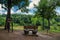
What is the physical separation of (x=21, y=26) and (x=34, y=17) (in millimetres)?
2718

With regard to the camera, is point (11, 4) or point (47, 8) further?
point (47, 8)

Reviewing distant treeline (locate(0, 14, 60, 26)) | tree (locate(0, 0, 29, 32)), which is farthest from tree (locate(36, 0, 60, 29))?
distant treeline (locate(0, 14, 60, 26))

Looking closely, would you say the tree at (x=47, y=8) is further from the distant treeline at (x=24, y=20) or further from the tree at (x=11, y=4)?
the distant treeline at (x=24, y=20)

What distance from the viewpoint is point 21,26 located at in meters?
21.7

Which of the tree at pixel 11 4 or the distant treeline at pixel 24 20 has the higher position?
the tree at pixel 11 4

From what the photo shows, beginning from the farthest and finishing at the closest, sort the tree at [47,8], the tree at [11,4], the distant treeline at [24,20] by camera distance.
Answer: the distant treeline at [24,20] < the tree at [47,8] < the tree at [11,4]

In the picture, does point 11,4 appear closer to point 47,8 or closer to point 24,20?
point 47,8

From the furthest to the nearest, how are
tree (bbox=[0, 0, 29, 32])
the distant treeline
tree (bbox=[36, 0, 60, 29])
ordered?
the distant treeline → tree (bbox=[36, 0, 60, 29]) → tree (bbox=[0, 0, 29, 32])

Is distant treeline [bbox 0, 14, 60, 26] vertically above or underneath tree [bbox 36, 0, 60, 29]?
underneath

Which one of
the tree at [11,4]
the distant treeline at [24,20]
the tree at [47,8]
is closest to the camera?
the tree at [11,4]

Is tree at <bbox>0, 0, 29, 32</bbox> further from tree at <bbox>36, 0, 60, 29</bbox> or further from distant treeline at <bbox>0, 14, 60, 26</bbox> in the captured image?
distant treeline at <bbox>0, 14, 60, 26</bbox>

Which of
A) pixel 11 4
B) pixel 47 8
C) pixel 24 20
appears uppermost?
pixel 11 4

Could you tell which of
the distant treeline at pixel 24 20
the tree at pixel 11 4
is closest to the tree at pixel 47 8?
the tree at pixel 11 4

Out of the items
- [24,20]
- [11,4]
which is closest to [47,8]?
[11,4]
